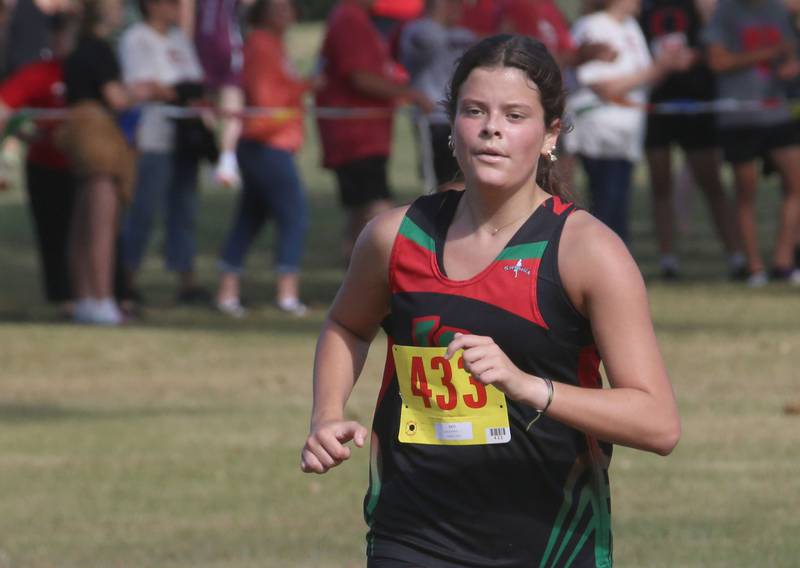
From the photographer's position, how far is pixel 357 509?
6.99 metres

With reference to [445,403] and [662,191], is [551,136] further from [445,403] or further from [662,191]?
[662,191]

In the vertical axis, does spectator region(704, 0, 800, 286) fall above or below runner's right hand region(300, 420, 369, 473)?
below

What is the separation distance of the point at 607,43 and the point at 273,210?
Result: 2.73 metres

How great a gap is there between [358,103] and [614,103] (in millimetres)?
1916

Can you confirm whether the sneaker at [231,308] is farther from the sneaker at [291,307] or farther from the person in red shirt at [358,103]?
the person in red shirt at [358,103]

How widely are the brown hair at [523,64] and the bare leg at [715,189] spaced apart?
10.0m

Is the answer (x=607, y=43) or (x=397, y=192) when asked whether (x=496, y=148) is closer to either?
(x=607, y=43)

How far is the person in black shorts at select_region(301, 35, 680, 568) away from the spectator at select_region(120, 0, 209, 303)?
855cm

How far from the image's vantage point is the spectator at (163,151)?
480 inches

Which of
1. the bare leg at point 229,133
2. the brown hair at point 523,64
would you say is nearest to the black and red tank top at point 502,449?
the brown hair at point 523,64

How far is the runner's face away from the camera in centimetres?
356

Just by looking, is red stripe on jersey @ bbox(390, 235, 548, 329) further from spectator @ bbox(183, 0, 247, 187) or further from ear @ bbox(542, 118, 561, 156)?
spectator @ bbox(183, 0, 247, 187)

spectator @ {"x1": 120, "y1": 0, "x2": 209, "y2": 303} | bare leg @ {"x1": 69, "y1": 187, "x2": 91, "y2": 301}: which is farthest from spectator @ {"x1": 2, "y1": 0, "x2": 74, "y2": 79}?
bare leg @ {"x1": 69, "y1": 187, "x2": 91, "y2": 301}

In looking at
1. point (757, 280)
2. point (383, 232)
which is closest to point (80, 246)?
point (757, 280)
